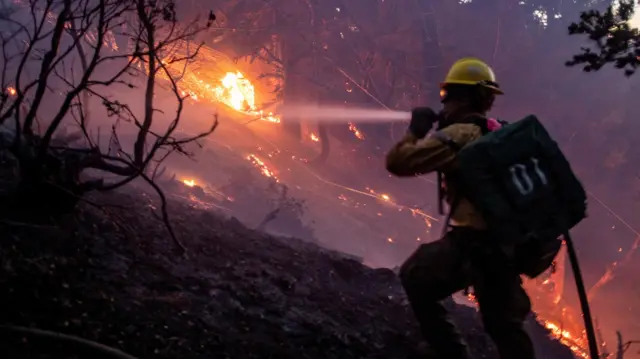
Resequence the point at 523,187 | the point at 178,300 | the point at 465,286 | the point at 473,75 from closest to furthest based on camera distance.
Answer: the point at 523,187
the point at 465,286
the point at 473,75
the point at 178,300

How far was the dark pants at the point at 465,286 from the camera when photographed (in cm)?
270

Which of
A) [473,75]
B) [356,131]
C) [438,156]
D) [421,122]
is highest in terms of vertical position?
[356,131]

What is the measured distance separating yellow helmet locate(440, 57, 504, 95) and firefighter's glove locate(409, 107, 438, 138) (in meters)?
0.33

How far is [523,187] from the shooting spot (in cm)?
251

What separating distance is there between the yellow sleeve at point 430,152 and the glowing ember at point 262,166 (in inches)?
764

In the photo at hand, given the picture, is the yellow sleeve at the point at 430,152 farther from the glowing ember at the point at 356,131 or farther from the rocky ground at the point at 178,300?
the glowing ember at the point at 356,131

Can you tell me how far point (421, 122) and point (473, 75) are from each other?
506 millimetres

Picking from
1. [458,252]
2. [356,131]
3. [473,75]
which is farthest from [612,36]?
[356,131]

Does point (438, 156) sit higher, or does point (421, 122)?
point (421, 122)

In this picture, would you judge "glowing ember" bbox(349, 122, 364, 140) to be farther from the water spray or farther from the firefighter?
the firefighter

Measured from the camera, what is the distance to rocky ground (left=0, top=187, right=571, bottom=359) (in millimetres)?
2645

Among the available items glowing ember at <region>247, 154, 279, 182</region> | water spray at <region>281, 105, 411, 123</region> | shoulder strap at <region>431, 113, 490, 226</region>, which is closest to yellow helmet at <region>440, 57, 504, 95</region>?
shoulder strap at <region>431, 113, 490, 226</region>

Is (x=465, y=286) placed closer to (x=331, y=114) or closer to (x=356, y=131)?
(x=331, y=114)

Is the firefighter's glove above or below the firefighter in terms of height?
above
